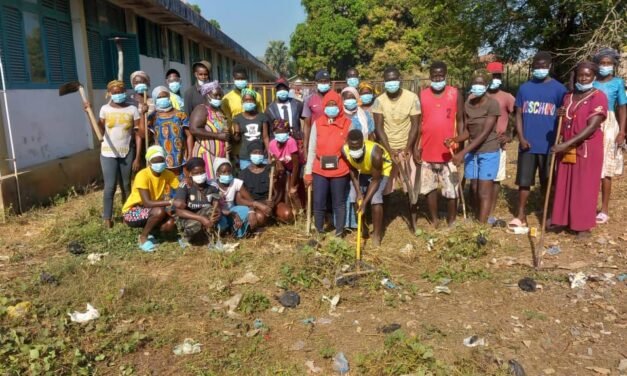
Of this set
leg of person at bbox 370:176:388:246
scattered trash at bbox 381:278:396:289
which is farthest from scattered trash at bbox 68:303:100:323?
leg of person at bbox 370:176:388:246

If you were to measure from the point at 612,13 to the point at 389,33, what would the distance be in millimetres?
27600

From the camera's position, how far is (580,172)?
5.39 metres

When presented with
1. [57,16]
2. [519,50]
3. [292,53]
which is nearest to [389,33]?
[292,53]

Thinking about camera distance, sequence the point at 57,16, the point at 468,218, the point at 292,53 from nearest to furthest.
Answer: the point at 468,218, the point at 57,16, the point at 292,53

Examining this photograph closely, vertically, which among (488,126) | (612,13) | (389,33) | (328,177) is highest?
(389,33)

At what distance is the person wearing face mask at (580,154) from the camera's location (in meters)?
5.11

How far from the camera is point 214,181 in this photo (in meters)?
5.77

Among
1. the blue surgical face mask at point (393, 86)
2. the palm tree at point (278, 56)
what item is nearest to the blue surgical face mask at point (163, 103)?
the blue surgical face mask at point (393, 86)

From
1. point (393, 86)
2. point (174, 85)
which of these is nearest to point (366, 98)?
point (393, 86)

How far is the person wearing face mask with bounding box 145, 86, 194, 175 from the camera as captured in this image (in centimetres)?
604

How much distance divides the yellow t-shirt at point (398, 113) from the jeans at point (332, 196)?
794 millimetres

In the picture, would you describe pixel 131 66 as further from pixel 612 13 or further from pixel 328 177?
pixel 612 13

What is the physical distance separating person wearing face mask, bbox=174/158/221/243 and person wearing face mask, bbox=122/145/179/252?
150 mm

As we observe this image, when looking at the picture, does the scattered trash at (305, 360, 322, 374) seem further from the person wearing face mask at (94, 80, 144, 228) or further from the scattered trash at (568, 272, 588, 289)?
the person wearing face mask at (94, 80, 144, 228)
